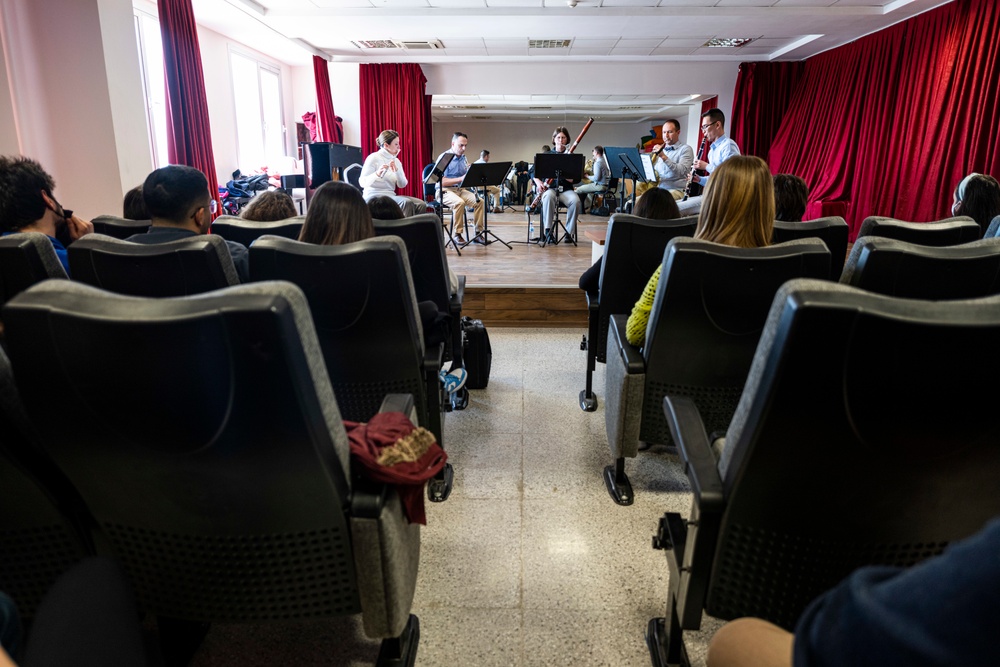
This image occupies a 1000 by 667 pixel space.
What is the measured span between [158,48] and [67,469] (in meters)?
6.13

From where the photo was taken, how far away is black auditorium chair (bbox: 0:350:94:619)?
854 millimetres

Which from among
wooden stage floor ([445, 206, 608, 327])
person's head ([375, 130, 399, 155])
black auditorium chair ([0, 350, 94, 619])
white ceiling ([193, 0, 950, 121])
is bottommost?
wooden stage floor ([445, 206, 608, 327])

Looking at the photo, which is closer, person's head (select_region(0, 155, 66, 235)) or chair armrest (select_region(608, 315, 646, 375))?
chair armrest (select_region(608, 315, 646, 375))

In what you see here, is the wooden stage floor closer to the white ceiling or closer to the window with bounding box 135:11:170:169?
the white ceiling

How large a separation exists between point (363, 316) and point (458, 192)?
537 cm

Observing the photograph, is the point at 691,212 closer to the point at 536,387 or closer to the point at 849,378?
the point at 536,387

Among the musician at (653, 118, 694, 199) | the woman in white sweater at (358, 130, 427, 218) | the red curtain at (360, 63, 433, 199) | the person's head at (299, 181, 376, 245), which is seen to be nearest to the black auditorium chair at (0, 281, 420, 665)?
the person's head at (299, 181, 376, 245)

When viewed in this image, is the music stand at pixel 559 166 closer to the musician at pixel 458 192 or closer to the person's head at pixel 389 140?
the musician at pixel 458 192

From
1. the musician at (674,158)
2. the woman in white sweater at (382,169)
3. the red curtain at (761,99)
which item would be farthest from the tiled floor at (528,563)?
the red curtain at (761,99)

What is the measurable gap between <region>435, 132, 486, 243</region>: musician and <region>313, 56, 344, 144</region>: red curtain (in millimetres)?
2241

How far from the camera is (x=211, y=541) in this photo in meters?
0.89

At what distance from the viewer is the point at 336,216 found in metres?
1.73

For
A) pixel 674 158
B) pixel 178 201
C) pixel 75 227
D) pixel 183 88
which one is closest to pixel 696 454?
pixel 178 201

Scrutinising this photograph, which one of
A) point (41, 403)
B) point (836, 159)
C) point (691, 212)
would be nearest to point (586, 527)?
point (41, 403)
